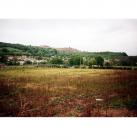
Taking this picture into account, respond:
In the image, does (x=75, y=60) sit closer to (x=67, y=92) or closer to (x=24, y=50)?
(x=67, y=92)

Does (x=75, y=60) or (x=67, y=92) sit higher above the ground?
(x=75, y=60)

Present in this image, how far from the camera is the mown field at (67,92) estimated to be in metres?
4.28

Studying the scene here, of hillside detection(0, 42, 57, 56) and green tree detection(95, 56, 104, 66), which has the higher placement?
hillside detection(0, 42, 57, 56)

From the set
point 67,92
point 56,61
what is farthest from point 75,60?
point 67,92

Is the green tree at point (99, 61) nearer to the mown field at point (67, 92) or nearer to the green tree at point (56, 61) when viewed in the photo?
the mown field at point (67, 92)

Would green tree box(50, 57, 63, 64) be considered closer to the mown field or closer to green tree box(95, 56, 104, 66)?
the mown field


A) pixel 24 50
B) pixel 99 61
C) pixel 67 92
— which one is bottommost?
pixel 67 92

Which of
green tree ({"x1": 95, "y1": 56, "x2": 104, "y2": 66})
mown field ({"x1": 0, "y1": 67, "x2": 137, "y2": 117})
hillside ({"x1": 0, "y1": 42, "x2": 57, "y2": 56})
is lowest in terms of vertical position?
mown field ({"x1": 0, "y1": 67, "x2": 137, "y2": 117})

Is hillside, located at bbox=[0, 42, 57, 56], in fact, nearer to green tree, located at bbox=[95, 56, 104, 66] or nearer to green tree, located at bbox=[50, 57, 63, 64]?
green tree, located at bbox=[50, 57, 63, 64]

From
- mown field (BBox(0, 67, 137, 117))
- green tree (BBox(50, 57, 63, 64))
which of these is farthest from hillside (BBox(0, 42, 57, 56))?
mown field (BBox(0, 67, 137, 117))

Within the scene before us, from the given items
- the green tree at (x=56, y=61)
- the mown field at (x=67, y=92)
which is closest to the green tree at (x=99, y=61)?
the mown field at (x=67, y=92)

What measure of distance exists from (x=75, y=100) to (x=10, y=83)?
71cm

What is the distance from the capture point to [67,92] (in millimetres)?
4312

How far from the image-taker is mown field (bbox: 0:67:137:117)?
14.0 feet
